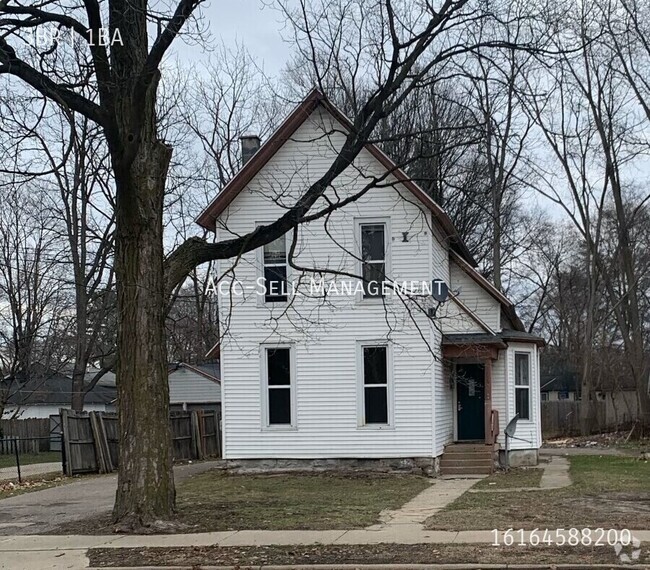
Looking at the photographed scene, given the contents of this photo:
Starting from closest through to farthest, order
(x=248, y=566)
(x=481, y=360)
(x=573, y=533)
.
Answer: (x=248, y=566), (x=573, y=533), (x=481, y=360)

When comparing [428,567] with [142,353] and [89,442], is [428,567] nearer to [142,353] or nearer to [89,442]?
[142,353]

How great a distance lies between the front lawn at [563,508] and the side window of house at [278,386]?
593 centimetres

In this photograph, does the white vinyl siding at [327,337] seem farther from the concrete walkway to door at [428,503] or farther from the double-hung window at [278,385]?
the concrete walkway to door at [428,503]

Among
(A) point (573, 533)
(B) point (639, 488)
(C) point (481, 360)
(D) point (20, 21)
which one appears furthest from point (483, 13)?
(C) point (481, 360)

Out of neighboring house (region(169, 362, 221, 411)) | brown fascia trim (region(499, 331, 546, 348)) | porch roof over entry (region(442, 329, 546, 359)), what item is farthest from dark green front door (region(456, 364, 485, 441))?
neighboring house (region(169, 362, 221, 411))

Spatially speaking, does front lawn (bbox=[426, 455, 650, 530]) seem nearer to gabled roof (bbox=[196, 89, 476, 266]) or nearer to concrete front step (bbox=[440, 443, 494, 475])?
concrete front step (bbox=[440, 443, 494, 475])

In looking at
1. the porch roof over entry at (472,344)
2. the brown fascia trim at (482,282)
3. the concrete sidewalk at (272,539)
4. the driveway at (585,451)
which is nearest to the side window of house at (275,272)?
the porch roof over entry at (472,344)

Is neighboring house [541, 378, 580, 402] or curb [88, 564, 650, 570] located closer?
curb [88, 564, 650, 570]

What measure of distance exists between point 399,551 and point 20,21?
8648mm

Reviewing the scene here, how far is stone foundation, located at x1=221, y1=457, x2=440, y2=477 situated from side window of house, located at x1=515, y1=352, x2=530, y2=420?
3.76 metres

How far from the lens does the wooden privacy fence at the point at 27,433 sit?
1729 inches

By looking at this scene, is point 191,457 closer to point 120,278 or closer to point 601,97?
point 120,278

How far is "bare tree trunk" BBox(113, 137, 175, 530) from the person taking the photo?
41.2 feet

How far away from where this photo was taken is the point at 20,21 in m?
12.0
